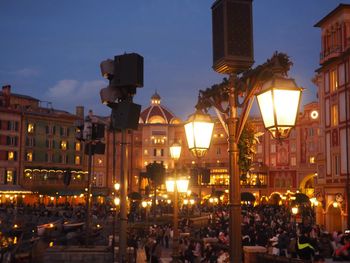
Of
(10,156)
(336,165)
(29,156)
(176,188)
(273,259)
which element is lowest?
(273,259)

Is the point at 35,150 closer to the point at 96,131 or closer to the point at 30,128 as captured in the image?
Answer: the point at 30,128

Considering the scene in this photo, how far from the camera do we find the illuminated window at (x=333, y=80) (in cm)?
4686

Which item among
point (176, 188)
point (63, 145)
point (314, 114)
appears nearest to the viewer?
point (176, 188)

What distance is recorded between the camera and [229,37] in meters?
7.55

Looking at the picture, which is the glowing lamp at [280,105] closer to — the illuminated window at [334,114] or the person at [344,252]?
the person at [344,252]

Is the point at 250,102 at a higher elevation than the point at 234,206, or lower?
higher

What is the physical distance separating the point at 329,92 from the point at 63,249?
32888mm

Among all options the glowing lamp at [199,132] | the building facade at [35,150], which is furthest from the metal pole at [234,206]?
the building facade at [35,150]

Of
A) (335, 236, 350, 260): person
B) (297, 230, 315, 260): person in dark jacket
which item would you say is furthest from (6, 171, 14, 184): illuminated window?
(297, 230, 315, 260): person in dark jacket

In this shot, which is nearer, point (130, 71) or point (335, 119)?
point (130, 71)

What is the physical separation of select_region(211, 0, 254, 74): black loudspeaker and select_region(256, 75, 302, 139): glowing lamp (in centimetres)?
119

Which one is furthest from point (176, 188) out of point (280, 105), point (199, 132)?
point (280, 105)

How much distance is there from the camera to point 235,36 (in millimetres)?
7594

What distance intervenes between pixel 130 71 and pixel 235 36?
1.75 meters
